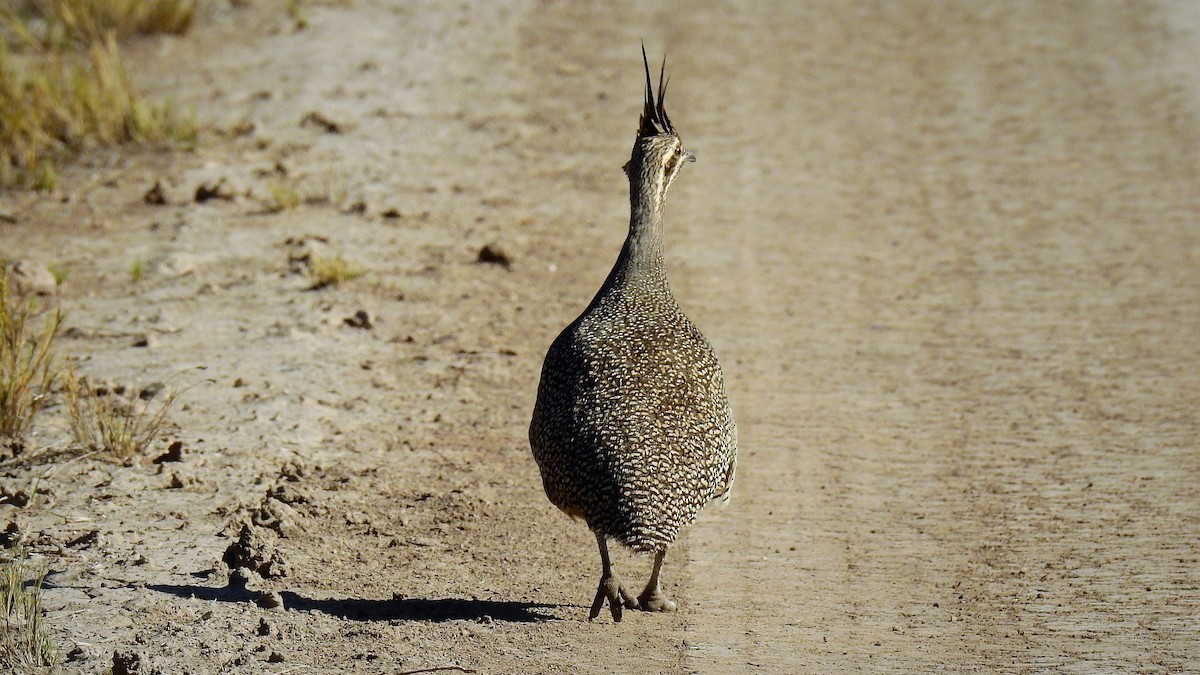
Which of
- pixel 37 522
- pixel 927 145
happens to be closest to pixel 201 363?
pixel 37 522

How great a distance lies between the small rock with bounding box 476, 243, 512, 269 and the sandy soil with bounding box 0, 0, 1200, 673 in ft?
0.16

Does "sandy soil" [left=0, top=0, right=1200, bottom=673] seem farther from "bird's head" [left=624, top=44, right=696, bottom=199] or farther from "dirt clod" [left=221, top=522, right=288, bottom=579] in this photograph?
"bird's head" [left=624, top=44, right=696, bottom=199]

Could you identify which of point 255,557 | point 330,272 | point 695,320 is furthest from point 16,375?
point 695,320

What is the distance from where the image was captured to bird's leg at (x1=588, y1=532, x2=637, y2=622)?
5.46 metres

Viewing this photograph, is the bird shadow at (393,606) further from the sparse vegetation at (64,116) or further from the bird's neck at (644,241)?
the sparse vegetation at (64,116)

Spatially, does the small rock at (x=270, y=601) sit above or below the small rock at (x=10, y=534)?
above

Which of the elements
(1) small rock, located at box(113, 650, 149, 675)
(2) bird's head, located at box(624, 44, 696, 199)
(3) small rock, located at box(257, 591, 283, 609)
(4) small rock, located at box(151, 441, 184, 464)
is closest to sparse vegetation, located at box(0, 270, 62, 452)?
(4) small rock, located at box(151, 441, 184, 464)

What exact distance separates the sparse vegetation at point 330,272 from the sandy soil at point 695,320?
11 cm

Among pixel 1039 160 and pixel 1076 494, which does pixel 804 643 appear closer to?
pixel 1076 494

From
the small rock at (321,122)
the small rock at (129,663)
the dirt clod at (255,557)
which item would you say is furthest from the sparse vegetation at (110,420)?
the small rock at (321,122)

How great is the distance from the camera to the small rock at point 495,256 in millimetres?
9586

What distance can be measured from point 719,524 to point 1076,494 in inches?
67.7

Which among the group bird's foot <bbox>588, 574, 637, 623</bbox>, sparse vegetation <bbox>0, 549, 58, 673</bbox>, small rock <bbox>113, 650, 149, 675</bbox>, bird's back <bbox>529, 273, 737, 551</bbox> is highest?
bird's back <bbox>529, 273, 737, 551</bbox>

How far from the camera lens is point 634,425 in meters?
5.52
